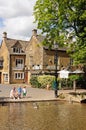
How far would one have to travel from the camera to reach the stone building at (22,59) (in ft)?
237

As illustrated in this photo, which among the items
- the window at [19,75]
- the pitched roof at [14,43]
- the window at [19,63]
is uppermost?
the pitched roof at [14,43]

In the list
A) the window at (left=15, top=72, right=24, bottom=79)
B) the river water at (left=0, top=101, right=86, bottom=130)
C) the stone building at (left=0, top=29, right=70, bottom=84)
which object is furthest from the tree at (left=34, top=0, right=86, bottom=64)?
the window at (left=15, top=72, right=24, bottom=79)

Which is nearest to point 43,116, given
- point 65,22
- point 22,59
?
point 65,22

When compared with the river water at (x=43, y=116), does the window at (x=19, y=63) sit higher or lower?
higher

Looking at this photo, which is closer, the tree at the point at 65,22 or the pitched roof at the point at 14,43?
the tree at the point at 65,22

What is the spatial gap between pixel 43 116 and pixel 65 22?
50.8ft

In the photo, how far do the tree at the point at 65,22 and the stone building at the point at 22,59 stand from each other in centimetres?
2868

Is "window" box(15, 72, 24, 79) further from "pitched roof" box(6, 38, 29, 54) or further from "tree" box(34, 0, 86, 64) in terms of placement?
"tree" box(34, 0, 86, 64)

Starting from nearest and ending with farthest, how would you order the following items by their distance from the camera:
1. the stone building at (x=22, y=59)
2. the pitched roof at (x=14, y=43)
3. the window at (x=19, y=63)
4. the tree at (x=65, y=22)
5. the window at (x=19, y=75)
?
1. the tree at (x=65, y=22)
2. the stone building at (x=22, y=59)
3. the window at (x=19, y=75)
4. the window at (x=19, y=63)
5. the pitched roof at (x=14, y=43)

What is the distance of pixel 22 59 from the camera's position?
78.9m

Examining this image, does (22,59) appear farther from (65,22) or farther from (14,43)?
(65,22)

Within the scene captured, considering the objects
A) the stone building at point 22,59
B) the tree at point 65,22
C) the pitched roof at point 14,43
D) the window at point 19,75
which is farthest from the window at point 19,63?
the tree at point 65,22

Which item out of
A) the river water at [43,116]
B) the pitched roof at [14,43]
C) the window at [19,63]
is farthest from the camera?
the pitched roof at [14,43]

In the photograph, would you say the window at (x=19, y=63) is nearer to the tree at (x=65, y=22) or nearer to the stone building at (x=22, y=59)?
the stone building at (x=22, y=59)
